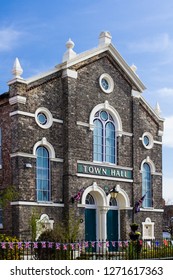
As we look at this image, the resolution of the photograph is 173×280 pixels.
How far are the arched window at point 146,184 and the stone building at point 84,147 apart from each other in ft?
0.21

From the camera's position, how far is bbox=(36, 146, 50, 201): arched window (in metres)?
29.1

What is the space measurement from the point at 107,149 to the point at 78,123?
2.78 m

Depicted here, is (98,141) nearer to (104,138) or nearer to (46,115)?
(104,138)

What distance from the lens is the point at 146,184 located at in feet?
117

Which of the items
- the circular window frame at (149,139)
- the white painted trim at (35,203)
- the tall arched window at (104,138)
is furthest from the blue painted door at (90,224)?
the circular window frame at (149,139)

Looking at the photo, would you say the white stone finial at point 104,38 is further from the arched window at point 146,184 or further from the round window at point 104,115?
the arched window at point 146,184

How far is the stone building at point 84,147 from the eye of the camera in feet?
93.4

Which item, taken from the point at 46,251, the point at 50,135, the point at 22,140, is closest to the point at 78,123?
the point at 50,135

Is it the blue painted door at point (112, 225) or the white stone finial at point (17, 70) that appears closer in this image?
the white stone finial at point (17, 70)

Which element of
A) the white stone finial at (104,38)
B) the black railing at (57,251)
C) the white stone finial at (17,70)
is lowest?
the black railing at (57,251)

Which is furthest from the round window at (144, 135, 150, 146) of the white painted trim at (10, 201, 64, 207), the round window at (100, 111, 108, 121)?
the white painted trim at (10, 201, 64, 207)

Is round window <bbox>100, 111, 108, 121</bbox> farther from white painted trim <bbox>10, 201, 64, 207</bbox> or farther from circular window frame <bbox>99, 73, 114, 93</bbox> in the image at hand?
A: white painted trim <bbox>10, 201, 64, 207</bbox>
